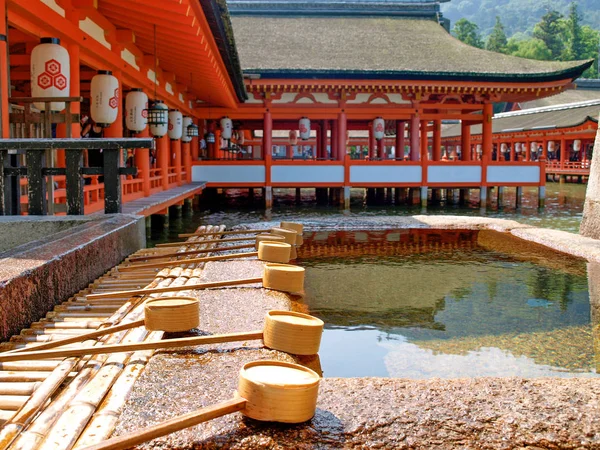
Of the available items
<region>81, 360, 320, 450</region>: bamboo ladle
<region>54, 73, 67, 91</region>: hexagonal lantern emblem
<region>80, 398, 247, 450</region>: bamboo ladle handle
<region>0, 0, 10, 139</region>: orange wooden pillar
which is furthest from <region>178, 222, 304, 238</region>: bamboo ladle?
<region>80, 398, 247, 450</region>: bamboo ladle handle

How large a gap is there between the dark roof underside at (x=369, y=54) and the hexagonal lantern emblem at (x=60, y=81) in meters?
11.4

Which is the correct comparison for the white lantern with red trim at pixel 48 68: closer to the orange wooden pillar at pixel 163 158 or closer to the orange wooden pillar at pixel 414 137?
the orange wooden pillar at pixel 163 158

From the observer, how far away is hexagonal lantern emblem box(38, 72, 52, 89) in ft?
23.0

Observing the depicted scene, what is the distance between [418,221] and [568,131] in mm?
25700

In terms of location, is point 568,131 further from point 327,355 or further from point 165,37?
point 327,355

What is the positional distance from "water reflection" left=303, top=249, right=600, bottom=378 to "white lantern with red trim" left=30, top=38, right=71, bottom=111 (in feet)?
11.8

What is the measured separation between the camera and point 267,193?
19.2 metres

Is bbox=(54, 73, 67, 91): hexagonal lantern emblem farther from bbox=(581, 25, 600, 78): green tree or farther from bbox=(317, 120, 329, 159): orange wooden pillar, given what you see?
bbox=(581, 25, 600, 78): green tree

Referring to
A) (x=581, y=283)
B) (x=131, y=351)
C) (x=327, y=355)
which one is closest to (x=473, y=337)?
(x=327, y=355)

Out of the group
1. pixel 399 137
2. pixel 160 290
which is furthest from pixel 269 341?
pixel 399 137

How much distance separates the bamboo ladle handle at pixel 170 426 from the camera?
2268mm

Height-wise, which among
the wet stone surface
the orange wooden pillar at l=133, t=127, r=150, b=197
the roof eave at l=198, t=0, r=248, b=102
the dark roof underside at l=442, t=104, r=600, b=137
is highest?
the dark roof underside at l=442, t=104, r=600, b=137

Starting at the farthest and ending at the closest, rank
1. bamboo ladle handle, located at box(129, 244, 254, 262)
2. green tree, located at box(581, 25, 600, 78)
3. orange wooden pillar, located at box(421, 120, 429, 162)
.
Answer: green tree, located at box(581, 25, 600, 78), orange wooden pillar, located at box(421, 120, 429, 162), bamboo ladle handle, located at box(129, 244, 254, 262)

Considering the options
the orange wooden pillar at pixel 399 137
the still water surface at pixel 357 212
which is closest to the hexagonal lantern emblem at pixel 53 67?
the still water surface at pixel 357 212
